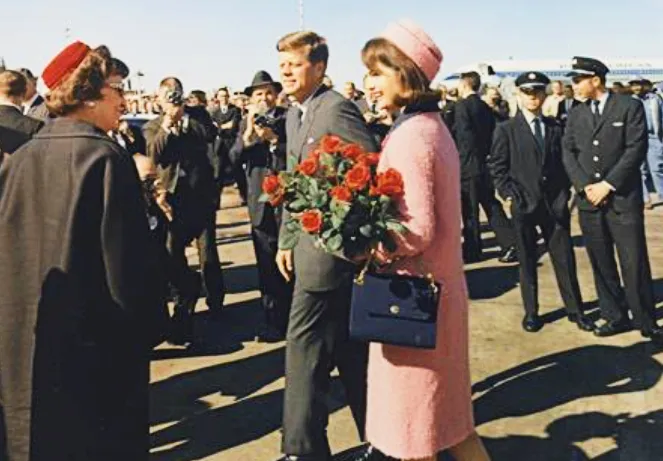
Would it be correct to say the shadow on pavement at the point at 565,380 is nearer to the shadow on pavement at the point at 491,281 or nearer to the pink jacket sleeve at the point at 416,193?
the shadow on pavement at the point at 491,281

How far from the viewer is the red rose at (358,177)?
2736 mm

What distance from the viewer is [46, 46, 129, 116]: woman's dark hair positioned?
2605 mm

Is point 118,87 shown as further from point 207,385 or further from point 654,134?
point 654,134

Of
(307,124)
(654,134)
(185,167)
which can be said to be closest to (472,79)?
(185,167)

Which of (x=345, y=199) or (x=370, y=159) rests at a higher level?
(x=370, y=159)

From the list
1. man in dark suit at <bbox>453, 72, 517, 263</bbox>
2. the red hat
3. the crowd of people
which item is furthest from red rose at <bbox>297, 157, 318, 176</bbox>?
man in dark suit at <bbox>453, 72, 517, 263</bbox>

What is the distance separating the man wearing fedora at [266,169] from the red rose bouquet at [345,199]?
2793 mm

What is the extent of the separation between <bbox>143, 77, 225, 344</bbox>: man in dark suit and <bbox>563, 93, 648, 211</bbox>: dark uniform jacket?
3078 millimetres

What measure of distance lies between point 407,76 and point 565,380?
Result: 299 centimetres

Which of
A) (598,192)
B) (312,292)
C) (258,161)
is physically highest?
(258,161)

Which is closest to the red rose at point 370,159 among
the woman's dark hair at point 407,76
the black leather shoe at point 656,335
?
the woman's dark hair at point 407,76

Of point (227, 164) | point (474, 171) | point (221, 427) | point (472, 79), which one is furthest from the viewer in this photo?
point (472, 79)

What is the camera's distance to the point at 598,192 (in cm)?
557

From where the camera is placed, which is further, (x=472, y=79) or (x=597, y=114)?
(x=472, y=79)
